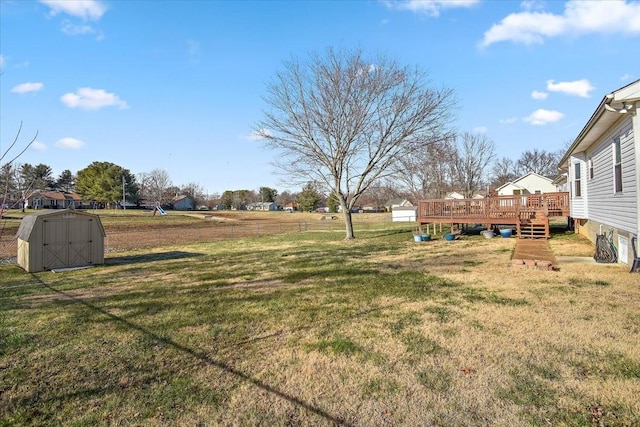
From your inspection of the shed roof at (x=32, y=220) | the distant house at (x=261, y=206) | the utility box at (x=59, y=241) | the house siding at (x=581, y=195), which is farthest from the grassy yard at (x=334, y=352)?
the distant house at (x=261, y=206)

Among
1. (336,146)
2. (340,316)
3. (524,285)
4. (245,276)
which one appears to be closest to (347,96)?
(336,146)

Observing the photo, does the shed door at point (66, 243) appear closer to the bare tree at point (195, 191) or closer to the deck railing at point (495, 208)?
the deck railing at point (495, 208)

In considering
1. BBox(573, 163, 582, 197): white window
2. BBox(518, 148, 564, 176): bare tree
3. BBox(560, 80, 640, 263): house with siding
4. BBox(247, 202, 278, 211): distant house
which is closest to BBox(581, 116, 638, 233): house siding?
BBox(560, 80, 640, 263): house with siding

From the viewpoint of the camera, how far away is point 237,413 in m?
2.89

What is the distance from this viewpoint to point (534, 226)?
1528cm

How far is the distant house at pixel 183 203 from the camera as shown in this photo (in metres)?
90.1

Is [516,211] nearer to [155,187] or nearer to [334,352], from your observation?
[334,352]

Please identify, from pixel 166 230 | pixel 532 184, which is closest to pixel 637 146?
pixel 166 230

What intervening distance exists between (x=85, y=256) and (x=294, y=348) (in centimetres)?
1132

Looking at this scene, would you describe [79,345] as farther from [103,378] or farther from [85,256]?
[85,256]

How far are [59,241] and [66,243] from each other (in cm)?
21

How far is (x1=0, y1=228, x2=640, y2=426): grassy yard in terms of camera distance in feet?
9.46

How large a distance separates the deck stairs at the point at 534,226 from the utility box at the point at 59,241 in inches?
634

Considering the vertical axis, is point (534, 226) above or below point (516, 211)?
below
